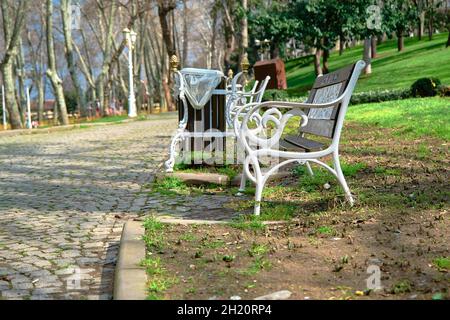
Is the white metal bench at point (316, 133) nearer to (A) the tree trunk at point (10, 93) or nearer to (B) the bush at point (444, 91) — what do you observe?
(B) the bush at point (444, 91)

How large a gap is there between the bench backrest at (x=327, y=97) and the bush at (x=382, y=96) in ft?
53.2

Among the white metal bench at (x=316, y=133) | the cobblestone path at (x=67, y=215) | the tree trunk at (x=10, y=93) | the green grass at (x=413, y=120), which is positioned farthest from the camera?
the tree trunk at (x=10, y=93)

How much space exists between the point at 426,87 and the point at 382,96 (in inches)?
73.2

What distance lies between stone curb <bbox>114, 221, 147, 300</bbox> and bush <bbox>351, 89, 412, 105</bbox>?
1925cm

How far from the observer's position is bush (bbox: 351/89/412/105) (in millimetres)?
21969

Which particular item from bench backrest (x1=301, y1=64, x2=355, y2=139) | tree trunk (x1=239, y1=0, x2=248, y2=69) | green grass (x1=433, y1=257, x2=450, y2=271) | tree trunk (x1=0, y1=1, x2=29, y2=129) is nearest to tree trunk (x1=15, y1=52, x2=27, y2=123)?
tree trunk (x1=0, y1=1, x2=29, y2=129)

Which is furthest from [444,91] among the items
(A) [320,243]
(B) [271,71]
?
(A) [320,243]

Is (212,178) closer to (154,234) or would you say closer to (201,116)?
(201,116)

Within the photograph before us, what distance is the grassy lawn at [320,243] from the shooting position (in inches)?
123

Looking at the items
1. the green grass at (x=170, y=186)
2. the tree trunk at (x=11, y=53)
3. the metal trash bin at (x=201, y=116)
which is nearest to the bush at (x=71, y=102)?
the tree trunk at (x=11, y=53)

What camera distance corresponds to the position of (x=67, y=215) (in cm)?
→ 566

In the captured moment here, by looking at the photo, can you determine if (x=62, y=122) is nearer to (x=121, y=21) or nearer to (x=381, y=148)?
(x=381, y=148)

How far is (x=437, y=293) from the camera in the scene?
2.93m
